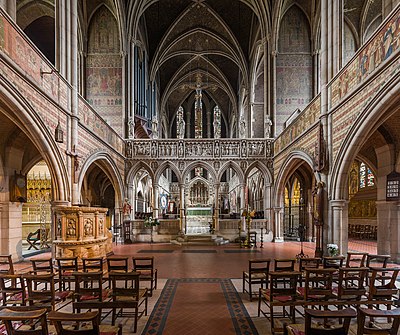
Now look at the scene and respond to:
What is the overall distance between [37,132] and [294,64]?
51.5ft

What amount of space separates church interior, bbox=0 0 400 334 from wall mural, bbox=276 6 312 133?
0.08 meters

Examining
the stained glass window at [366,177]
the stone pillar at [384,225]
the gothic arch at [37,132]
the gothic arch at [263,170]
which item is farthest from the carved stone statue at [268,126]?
the gothic arch at [37,132]

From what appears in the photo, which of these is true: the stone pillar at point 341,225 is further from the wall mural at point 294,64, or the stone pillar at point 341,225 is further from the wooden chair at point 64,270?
A: the wall mural at point 294,64

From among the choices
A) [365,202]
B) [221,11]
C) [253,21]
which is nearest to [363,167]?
[365,202]

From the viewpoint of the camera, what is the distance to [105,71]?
2081cm

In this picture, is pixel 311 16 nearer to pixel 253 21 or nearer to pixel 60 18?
pixel 253 21

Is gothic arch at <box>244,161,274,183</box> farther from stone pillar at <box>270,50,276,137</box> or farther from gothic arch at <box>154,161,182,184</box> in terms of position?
gothic arch at <box>154,161,182,184</box>

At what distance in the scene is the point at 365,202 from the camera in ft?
66.8

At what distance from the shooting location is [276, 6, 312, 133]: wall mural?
66.0ft

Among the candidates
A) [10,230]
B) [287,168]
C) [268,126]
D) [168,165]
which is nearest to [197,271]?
[10,230]

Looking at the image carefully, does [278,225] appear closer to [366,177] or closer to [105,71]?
[366,177]

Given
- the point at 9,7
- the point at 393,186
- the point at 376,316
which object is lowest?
the point at 376,316

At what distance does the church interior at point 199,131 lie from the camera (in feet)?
31.2

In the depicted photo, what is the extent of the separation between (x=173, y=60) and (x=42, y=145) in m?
24.6
